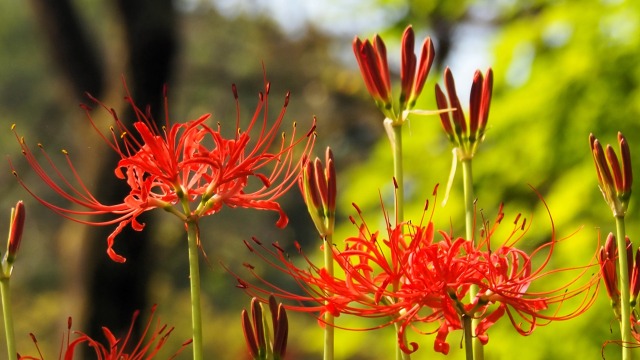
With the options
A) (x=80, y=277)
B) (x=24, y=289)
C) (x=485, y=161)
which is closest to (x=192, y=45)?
(x=24, y=289)

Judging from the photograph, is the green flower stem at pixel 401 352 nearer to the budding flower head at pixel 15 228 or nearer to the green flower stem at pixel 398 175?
the green flower stem at pixel 398 175

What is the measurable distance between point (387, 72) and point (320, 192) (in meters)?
0.13

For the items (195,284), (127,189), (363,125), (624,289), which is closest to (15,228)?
(195,284)

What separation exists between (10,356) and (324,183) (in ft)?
0.86

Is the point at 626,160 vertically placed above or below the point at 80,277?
below

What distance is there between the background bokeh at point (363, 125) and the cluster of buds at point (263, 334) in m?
0.13

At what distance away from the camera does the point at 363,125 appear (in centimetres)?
966

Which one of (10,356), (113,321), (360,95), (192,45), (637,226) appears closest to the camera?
(10,356)

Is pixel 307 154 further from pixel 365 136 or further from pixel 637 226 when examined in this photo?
pixel 365 136

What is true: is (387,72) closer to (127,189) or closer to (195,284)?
(195,284)

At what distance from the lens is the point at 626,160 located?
0.78 metres

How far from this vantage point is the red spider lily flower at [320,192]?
0.78m

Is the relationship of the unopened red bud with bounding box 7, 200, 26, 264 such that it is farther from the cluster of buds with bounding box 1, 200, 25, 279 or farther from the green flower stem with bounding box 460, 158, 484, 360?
the green flower stem with bounding box 460, 158, 484, 360

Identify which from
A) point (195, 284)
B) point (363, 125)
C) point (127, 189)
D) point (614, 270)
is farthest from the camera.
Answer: point (363, 125)
